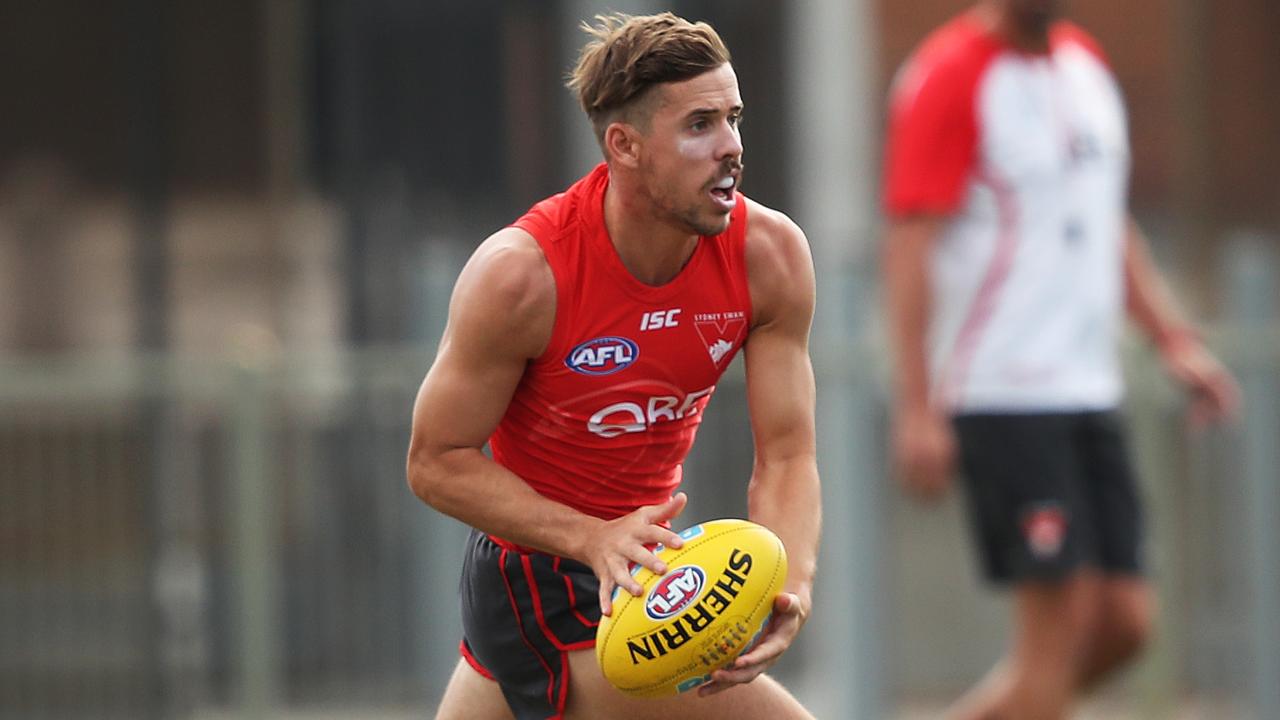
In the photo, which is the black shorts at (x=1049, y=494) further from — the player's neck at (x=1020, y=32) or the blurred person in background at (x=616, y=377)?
the blurred person in background at (x=616, y=377)

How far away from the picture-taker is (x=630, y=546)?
4.06 m

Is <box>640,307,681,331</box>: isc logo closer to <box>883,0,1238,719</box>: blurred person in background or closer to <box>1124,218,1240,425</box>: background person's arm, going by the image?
<box>883,0,1238,719</box>: blurred person in background

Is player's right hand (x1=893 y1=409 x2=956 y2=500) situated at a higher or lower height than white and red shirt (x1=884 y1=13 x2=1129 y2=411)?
lower

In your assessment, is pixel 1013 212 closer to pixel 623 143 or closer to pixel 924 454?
pixel 924 454

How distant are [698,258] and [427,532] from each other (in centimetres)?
398

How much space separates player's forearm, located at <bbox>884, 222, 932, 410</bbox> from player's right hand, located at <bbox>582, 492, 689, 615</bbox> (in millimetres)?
2337

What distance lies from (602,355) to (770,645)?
67 centimetres

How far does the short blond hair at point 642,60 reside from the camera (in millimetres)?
4090

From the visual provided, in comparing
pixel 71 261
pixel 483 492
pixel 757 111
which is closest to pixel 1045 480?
pixel 483 492

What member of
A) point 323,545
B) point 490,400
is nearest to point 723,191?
point 490,400

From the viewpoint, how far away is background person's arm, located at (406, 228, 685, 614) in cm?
419

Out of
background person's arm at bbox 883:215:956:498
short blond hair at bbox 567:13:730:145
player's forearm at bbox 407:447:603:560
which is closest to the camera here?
short blond hair at bbox 567:13:730:145

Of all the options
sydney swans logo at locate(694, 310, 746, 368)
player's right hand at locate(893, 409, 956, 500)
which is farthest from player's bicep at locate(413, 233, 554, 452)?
player's right hand at locate(893, 409, 956, 500)

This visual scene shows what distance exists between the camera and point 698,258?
4.34m
